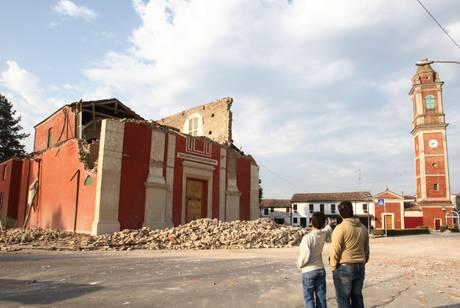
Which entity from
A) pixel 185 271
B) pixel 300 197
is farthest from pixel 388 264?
pixel 300 197

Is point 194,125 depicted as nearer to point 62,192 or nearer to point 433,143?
point 62,192

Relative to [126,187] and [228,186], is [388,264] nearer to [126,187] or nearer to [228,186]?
[126,187]

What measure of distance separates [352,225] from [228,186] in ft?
64.4

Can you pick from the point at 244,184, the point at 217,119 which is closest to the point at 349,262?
the point at 244,184

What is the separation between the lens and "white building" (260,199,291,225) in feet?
221

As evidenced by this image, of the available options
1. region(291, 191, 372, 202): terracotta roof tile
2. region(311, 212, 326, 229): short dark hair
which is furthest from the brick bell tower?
region(311, 212, 326, 229): short dark hair

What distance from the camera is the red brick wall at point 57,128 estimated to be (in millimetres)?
22219

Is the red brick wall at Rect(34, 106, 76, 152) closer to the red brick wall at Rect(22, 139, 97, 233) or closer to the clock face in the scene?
the red brick wall at Rect(22, 139, 97, 233)

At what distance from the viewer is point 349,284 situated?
14.0ft

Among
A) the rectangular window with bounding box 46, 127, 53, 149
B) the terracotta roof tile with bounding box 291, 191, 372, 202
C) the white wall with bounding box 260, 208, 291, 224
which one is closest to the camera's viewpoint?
the rectangular window with bounding box 46, 127, 53, 149

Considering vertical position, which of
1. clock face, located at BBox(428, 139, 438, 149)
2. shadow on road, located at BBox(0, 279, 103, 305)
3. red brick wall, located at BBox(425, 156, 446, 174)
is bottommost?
shadow on road, located at BBox(0, 279, 103, 305)

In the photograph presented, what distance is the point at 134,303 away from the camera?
18.3 ft

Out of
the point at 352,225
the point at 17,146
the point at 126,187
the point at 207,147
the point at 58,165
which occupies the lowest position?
the point at 352,225

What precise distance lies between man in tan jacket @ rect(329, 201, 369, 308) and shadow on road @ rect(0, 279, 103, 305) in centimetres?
416
